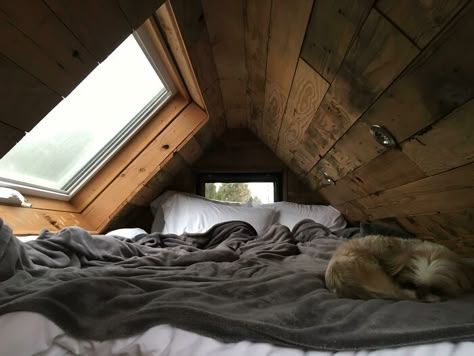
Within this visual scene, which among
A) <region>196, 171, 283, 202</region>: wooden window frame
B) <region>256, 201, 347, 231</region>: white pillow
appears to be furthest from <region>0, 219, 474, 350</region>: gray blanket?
<region>196, 171, 283, 202</region>: wooden window frame

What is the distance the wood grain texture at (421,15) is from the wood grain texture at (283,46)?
10.3 inches

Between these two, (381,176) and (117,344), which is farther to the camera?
(381,176)

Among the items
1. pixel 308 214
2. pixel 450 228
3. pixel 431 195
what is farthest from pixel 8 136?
pixel 308 214

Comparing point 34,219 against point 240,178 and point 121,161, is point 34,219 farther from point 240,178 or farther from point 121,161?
point 240,178

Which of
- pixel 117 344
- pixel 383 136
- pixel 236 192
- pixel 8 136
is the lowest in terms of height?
pixel 117 344

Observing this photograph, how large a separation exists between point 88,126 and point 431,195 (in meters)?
1.64

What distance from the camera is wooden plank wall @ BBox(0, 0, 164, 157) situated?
0.67 m

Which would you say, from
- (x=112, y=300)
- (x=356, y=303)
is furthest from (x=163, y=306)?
(x=356, y=303)

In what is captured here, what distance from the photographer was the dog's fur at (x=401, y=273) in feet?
2.65

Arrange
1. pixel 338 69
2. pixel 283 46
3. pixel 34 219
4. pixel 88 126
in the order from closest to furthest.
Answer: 1. pixel 338 69
2. pixel 283 46
3. pixel 34 219
4. pixel 88 126

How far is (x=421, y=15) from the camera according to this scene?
23.6 inches

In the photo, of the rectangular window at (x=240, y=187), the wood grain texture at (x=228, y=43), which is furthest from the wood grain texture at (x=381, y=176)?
the rectangular window at (x=240, y=187)

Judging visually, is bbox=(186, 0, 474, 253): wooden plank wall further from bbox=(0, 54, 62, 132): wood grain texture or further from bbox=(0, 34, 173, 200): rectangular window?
bbox=(0, 54, 62, 132): wood grain texture

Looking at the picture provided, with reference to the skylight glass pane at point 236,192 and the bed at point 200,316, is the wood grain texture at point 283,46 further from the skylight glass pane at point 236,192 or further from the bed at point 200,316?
the skylight glass pane at point 236,192
